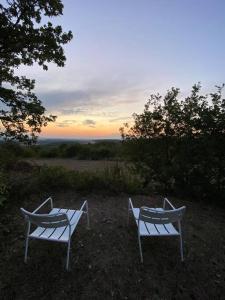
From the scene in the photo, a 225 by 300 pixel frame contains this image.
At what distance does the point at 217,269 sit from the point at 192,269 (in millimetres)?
373

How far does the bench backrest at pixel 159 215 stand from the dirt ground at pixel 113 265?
1.87 ft

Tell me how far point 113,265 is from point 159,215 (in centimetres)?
93

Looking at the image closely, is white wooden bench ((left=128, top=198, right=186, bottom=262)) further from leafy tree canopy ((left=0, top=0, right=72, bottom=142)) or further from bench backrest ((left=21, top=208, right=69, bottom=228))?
leafy tree canopy ((left=0, top=0, right=72, bottom=142))

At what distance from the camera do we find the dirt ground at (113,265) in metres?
2.98

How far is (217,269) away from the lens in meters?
3.48

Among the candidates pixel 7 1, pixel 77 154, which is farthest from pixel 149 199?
pixel 77 154

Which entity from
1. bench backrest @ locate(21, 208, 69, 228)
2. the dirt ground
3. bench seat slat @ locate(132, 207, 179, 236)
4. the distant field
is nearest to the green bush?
the dirt ground

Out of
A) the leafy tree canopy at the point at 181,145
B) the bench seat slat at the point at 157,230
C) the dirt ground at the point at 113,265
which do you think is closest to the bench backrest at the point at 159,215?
the bench seat slat at the point at 157,230

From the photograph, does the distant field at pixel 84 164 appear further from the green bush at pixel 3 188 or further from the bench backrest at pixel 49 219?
the bench backrest at pixel 49 219

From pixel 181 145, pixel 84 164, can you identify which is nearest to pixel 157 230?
pixel 181 145

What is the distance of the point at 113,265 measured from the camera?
342 centimetres

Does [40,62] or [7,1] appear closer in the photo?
[7,1]

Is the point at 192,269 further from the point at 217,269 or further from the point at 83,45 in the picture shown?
the point at 83,45

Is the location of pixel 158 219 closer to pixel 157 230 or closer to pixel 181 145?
pixel 157 230
